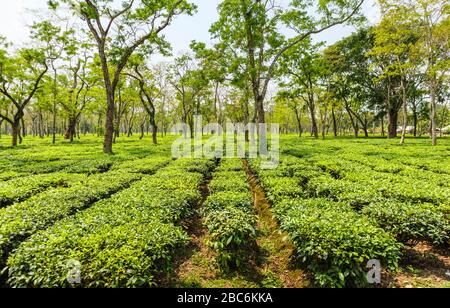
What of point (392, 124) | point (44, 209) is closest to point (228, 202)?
point (44, 209)

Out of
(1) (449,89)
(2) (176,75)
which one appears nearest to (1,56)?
(2) (176,75)

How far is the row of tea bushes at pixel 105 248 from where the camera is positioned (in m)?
3.71

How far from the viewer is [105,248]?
14.2 feet

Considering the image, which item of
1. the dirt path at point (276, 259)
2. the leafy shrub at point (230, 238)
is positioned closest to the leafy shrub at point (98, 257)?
the leafy shrub at point (230, 238)

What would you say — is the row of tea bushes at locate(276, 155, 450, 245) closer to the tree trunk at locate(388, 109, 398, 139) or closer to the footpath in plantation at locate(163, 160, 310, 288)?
the footpath in plantation at locate(163, 160, 310, 288)

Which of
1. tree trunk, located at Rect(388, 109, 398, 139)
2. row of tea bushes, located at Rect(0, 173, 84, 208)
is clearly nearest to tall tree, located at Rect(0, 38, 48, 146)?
row of tea bushes, located at Rect(0, 173, 84, 208)

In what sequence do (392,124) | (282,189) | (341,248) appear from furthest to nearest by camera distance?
(392,124), (282,189), (341,248)

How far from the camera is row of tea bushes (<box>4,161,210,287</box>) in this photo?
3.71 metres

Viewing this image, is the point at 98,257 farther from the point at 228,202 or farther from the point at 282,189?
the point at 282,189

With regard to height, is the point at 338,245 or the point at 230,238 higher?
the point at 338,245

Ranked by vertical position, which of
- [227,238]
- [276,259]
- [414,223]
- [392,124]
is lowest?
[276,259]

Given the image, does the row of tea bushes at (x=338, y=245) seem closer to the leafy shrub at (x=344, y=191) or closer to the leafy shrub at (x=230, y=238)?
the leafy shrub at (x=230, y=238)

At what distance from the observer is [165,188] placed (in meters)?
8.91

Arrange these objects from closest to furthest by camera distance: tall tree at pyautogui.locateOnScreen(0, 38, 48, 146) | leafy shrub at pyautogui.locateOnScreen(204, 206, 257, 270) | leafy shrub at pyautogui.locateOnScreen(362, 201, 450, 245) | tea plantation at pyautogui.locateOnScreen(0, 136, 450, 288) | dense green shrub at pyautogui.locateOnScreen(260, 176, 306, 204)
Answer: tea plantation at pyautogui.locateOnScreen(0, 136, 450, 288) < leafy shrub at pyautogui.locateOnScreen(204, 206, 257, 270) < leafy shrub at pyautogui.locateOnScreen(362, 201, 450, 245) < dense green shrub at pyautogui.locateOnScreen(260, 176, 306, 204) < tall tree at pyautogui.locateOnScreen(0, 38, 48, 146)
